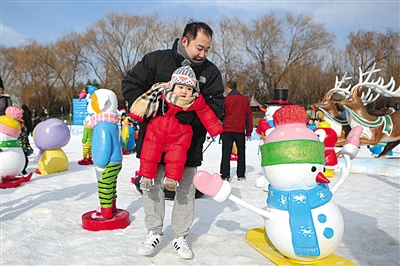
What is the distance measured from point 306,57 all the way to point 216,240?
27945 millimetres

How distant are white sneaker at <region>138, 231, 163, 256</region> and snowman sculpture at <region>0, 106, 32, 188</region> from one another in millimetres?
3662

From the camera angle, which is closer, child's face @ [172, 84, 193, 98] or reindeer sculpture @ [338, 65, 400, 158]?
child's face @ [172, 84, 193, 98]

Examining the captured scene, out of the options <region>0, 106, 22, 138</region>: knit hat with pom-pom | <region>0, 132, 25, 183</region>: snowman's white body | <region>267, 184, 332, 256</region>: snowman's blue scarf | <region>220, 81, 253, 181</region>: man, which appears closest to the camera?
<region>267, 184, 332, 256</region>: snowman's blue scarf

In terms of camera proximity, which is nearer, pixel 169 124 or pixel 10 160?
pixel 169 124

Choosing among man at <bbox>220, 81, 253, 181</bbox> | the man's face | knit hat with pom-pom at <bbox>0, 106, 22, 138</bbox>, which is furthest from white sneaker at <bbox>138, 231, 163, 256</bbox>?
knit hat with pom-pom at <bbox>0, 106, 22, 138</bbox>

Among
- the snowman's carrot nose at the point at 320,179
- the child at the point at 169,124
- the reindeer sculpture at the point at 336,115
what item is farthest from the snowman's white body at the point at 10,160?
the reindeer sculpture at the point at 336,115

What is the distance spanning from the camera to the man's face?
2.51 meters

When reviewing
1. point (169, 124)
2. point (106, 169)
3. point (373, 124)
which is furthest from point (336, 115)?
point (169, 124)

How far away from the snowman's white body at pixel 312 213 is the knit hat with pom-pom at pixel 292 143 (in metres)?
0.05

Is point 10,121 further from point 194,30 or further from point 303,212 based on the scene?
point 303,212

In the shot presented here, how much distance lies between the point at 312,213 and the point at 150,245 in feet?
4.12

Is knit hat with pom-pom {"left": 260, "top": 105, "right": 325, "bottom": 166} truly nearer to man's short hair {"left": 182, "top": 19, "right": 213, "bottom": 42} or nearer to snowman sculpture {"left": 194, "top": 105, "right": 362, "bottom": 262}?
snowman sculpture {"left": 194, "top": 105, "right": 362, "bottom": 262}

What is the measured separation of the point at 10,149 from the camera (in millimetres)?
5395

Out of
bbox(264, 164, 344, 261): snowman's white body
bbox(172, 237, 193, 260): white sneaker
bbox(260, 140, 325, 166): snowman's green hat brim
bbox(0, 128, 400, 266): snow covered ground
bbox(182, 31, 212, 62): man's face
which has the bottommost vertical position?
bbox(0, 128, 400, 266): snow covered ground
